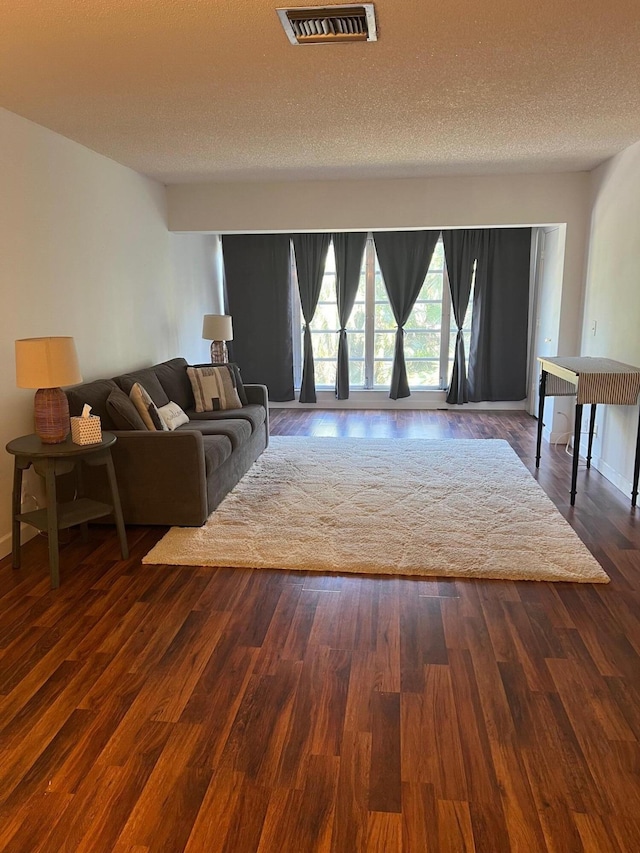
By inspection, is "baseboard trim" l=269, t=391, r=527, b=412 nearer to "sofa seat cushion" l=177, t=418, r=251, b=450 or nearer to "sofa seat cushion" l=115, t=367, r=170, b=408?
"sofa seat cushion" l=177, t=418, r=251, b=450

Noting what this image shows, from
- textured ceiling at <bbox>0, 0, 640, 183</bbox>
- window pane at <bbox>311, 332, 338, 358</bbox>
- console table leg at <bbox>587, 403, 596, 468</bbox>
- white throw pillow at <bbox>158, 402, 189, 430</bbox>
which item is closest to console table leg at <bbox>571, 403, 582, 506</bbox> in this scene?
console table leg at <bbox>587, 403, 596, 468</bbox>

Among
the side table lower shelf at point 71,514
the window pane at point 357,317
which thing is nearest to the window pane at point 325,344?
the window pane at point 357,317

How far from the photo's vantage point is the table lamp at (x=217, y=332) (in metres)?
6.29

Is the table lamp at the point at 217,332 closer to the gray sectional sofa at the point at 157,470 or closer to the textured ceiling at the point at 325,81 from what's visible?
the textured ceiling at the point at 325,81

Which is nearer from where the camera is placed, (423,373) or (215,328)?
(215,328)

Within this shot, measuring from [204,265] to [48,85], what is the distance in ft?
13.3

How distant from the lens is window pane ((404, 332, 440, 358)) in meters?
7.66

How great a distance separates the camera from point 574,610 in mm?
2754

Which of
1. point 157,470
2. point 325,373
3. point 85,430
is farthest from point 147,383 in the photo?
point 325,373

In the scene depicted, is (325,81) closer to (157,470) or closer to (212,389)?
(157,470)

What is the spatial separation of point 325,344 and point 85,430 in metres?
4.95

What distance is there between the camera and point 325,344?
25.7 ft

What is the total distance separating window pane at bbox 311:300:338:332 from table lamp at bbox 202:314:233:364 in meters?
1.66

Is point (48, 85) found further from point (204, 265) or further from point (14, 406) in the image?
point (204, 265)
